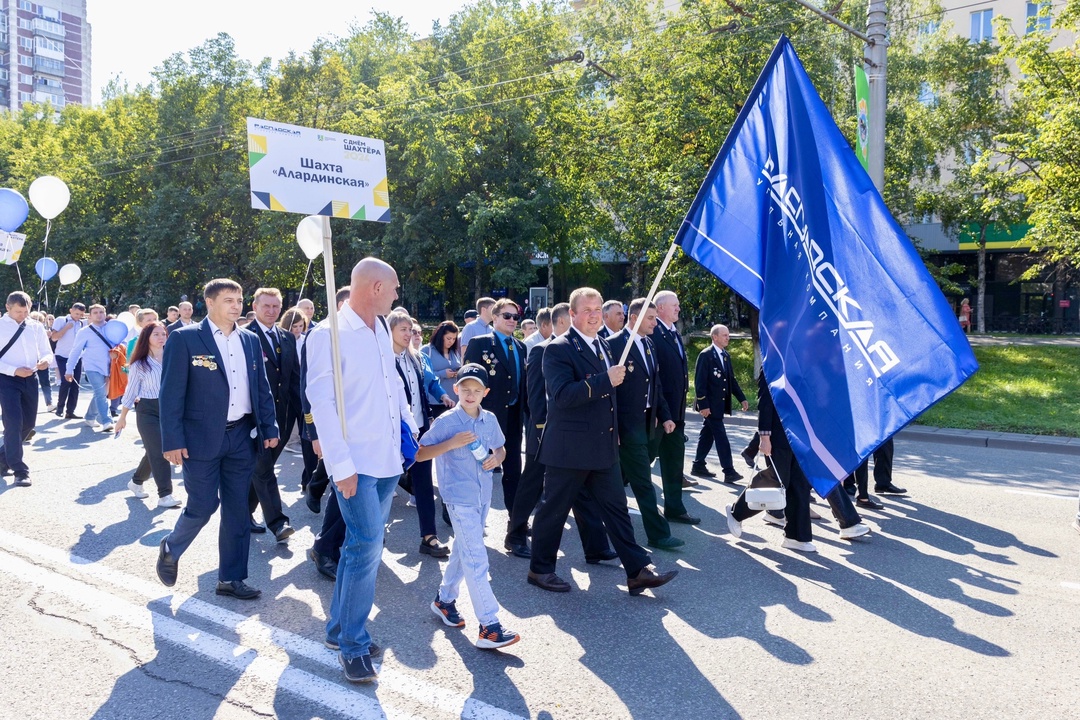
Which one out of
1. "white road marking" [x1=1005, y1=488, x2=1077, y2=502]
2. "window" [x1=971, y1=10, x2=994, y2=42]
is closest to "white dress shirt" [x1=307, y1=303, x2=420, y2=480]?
"white road marking" [x1=1005, y1=488, x2=1077, y2=502]

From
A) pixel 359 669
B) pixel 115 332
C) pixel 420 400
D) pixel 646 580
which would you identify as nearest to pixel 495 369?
pixel 420 400

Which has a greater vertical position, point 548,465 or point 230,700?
point 548,465

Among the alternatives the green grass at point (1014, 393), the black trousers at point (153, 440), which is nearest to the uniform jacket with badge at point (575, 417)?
the black trousers at point (153, 440)

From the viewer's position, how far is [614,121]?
2566cm

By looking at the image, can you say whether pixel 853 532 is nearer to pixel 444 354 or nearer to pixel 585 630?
pixel 585 630

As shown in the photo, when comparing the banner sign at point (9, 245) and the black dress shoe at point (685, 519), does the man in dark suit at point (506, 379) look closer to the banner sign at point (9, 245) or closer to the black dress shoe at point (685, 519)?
the black dress shoe at point (685, 519)

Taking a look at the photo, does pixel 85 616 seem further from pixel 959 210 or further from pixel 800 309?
pixel 959 210

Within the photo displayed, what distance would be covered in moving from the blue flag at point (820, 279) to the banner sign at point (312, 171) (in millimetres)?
1874

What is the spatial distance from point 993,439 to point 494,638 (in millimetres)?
10203

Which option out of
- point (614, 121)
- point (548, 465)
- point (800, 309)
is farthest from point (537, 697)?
point (614, 121)

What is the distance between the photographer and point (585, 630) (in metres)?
4.68

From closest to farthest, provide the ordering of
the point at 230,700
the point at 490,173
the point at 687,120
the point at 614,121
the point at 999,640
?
the point at 230,700
the point at 999,640
the point at 687,120
the point at 614,121
the point at 490,173

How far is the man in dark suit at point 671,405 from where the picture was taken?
276 inches

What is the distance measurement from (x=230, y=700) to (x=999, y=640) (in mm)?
3958
